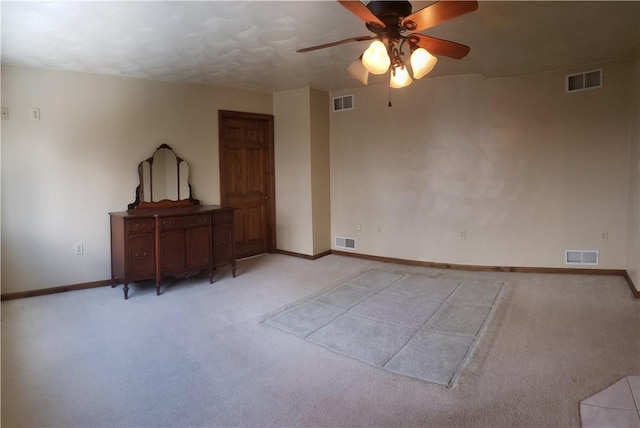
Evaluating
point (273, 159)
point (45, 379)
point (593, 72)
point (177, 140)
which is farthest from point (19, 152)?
point (593, 72)

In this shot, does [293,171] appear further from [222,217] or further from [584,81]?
[584,81]

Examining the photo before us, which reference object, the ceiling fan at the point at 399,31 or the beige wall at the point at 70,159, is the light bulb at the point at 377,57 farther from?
the beige wall at the point at 70,159

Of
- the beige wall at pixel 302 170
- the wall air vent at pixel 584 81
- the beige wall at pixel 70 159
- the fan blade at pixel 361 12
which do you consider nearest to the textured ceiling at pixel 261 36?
the wall air vent at pixel 584 81

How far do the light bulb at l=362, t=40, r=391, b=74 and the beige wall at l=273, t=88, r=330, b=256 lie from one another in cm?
305

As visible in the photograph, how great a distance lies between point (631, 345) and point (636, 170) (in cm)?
200

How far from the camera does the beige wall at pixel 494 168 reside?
13.9 feet

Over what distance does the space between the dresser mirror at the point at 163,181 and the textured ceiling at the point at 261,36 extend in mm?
949

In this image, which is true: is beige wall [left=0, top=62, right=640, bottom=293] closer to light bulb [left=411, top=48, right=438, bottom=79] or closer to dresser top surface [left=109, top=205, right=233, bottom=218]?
dresser top surface [left=109, top=205, right=233, bottom=218]

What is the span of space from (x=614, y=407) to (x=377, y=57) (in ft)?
7.61

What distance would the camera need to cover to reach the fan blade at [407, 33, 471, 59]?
238 cm

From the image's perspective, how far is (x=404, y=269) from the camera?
16.1 ft

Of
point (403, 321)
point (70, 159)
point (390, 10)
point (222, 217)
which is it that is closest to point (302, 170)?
point (222, 217)

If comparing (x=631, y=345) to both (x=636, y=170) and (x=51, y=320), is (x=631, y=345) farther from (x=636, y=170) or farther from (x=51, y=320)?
(x=51, y=320)

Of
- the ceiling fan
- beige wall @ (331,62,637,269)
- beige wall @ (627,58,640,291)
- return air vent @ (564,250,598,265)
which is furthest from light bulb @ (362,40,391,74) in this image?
return air vent @ (564,250,598,265)
